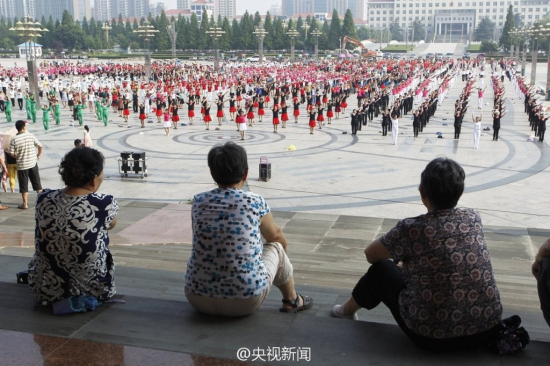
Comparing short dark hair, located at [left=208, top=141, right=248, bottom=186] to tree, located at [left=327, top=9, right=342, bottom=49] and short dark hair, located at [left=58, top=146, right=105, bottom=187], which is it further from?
tree, located at [left=327, top=9, right=342, bottom=49]

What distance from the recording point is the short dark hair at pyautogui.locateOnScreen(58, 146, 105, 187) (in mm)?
3662

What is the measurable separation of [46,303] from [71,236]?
516 millimetres

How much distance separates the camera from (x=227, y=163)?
344cm

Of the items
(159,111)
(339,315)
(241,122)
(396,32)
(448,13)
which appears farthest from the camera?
(396,32)

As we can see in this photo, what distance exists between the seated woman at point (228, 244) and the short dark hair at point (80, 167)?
0.72 meters

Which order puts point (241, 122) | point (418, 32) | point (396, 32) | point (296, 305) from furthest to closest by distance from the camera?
point (396, 32) < point (418, 32) < point (241, 122) < point (296, 305)

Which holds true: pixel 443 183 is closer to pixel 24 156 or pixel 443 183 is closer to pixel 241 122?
pixel 24 156

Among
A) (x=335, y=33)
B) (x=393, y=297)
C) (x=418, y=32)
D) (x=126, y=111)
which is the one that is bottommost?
(x=126, y=111)

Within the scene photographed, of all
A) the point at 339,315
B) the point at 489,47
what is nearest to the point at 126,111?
the point at 339,315

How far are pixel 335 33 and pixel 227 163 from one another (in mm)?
106721

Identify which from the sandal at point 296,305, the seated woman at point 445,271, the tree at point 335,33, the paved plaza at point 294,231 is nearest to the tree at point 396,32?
the tree at point 335,33

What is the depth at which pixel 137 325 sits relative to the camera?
3.52 meters

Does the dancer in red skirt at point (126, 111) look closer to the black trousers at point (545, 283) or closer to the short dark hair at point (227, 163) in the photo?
the short dark hair at point (227, 163)

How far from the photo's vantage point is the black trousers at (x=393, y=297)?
3117 mm
